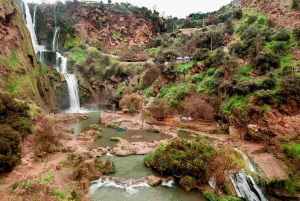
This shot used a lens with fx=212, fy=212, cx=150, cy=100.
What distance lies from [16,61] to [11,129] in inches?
758

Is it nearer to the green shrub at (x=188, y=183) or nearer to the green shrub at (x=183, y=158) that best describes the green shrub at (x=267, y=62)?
the green shrub at (x=183, y=158)

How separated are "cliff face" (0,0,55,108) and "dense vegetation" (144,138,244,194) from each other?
22.4 meters

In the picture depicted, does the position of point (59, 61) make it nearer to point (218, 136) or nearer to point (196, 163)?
point (218, 136)

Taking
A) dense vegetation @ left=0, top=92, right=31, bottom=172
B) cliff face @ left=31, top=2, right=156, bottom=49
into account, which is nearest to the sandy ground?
dense vegetation @ left=0, top=92, right=31, bottom=172

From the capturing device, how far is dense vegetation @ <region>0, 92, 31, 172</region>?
1539 centimetres

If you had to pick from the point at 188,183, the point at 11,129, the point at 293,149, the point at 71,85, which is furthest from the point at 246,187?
the point at 71,85

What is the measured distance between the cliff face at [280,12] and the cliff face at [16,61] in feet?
135

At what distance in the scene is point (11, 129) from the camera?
1709 centimetres

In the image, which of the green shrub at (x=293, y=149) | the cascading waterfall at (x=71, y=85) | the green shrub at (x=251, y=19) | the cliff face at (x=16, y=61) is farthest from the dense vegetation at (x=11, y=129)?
the green shrub at (x=251, y=19)

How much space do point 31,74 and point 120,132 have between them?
60.0 ft

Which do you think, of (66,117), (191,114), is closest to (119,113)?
(66,117)

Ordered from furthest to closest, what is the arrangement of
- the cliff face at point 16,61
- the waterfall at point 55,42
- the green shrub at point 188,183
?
the waterfall at point 55,42
the cliff face at point 16,61
the green shrub at point 188,183

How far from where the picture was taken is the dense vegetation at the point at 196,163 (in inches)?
600

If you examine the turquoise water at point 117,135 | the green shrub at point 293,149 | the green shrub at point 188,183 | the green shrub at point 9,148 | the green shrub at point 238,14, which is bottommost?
the green shrub at point 188,183
